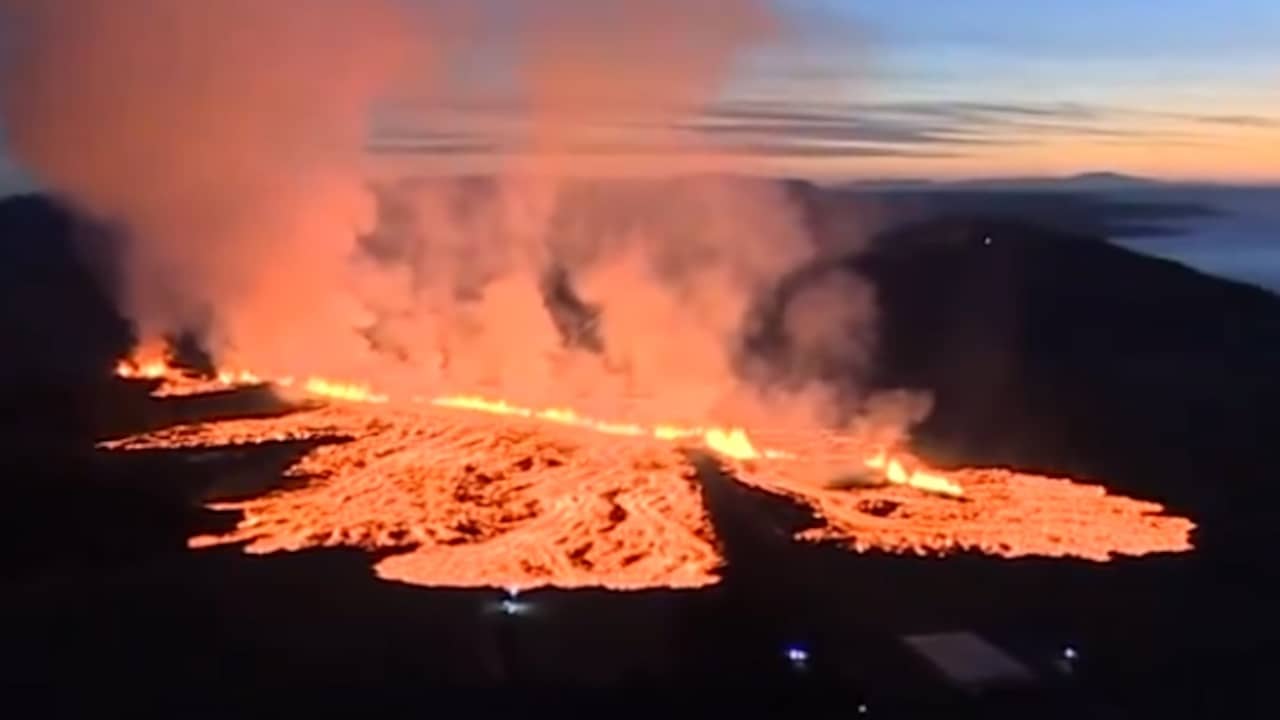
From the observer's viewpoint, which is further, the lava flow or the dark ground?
the lava flow

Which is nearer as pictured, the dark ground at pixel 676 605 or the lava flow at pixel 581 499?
the dark ground at pixel 676 605

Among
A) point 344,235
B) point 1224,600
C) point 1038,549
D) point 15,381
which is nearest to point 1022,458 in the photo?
point 1038,549

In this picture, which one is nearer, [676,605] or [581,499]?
[676,605]

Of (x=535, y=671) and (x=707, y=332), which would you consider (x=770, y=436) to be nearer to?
(x=707, y=332)
